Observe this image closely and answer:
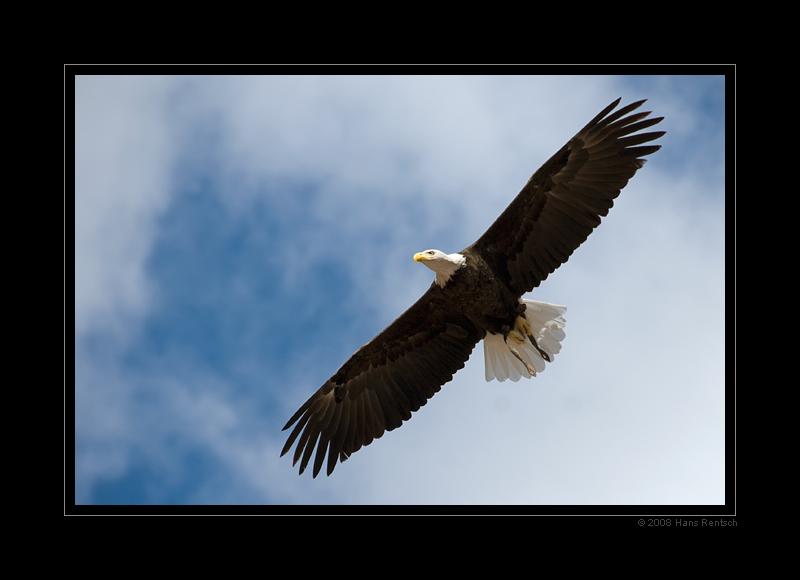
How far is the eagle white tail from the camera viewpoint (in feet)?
25.0

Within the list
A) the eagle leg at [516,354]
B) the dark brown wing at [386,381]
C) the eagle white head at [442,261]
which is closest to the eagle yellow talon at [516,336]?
the eagle leg at [516,354]

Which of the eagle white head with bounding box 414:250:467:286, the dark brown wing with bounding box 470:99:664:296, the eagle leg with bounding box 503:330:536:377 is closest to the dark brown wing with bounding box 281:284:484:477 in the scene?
the eagle leg with bounding box 503:330:536:377

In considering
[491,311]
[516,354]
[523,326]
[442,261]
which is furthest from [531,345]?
[442,261]

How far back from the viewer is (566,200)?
6910 millimetres

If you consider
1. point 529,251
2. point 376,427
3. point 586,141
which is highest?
point 586,141

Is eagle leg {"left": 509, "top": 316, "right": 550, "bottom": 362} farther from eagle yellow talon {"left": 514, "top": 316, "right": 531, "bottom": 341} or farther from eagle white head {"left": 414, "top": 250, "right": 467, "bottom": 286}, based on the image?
eagle white head {"left": 414, "top": 250, "right": 467, "bottom": 286}

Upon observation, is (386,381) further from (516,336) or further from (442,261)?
(442,261)
